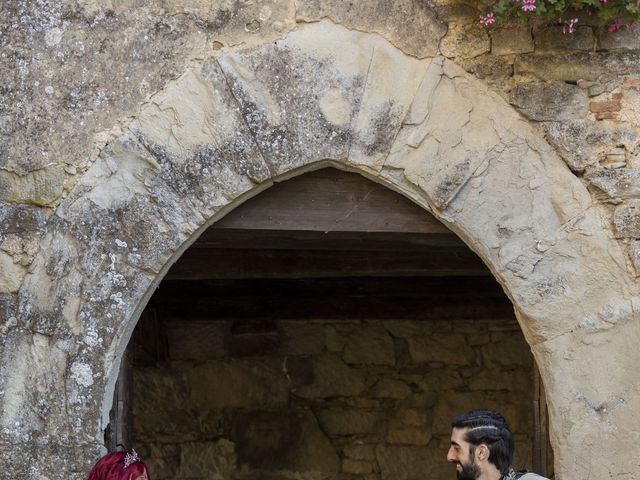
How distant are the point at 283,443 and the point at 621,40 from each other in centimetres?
393

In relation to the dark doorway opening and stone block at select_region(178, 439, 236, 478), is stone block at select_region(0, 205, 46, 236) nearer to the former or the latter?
the dark doorway opening

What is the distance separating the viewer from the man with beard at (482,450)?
2922 millimetres

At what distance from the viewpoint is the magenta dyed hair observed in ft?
10.2

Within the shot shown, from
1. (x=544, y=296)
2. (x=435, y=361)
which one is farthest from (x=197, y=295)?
(x=544, y=296)

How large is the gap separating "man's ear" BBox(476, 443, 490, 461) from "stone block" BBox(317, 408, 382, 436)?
3.66 metres

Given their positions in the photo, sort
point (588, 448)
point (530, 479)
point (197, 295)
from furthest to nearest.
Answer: point (197, 295) < point (588, 448) < point (530, 479)

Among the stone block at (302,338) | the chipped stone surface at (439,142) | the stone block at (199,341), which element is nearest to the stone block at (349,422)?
the stone block at (302,338)

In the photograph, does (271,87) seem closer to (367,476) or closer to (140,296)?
(140,296)

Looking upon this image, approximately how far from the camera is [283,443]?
657 centimetres

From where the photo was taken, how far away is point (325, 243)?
13.4 ft

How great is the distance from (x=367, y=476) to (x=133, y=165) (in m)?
3.73

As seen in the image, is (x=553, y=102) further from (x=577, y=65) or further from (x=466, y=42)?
(x=466, y=42)

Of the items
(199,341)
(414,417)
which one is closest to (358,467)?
(414,417)

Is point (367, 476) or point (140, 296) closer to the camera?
point (140, 296)
